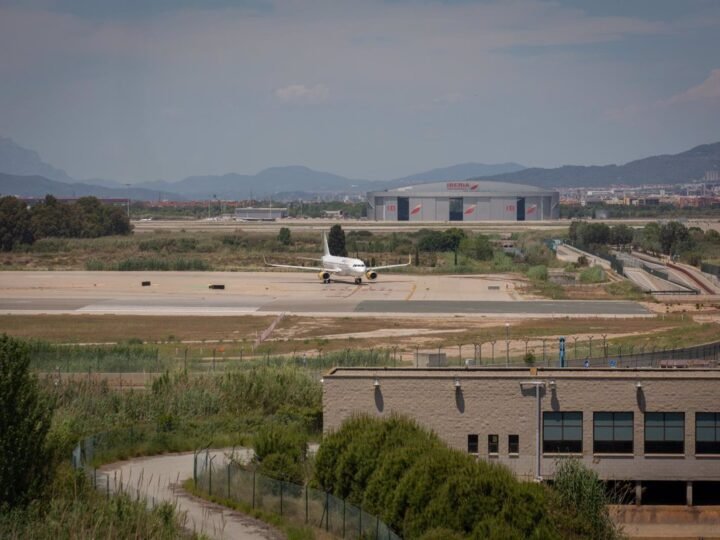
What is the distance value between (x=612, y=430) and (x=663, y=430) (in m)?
1.87

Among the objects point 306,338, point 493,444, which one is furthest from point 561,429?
point 306,338

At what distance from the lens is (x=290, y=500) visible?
3550cm

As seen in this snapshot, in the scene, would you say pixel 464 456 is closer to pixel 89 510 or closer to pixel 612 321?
pixel 89 510

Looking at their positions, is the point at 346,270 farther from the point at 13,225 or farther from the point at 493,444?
the point at 493,444

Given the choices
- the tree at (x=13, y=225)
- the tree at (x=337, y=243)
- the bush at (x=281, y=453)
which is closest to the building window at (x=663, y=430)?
the bush at (x=281, y=453)

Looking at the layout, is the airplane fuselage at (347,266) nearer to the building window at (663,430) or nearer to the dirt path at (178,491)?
the dirt path at (178,491)

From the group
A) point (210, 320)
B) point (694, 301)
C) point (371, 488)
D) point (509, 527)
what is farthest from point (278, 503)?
point (694, 301)

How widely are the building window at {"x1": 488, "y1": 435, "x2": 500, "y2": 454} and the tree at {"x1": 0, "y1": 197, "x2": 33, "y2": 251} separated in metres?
157

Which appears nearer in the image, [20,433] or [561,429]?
[20,433]

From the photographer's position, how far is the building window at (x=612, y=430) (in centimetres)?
4181

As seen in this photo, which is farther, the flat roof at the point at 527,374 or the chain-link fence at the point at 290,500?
the flat roof at the point at 527,374

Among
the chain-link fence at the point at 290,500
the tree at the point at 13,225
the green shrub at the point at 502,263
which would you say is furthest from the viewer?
the tree at the point at 13,225

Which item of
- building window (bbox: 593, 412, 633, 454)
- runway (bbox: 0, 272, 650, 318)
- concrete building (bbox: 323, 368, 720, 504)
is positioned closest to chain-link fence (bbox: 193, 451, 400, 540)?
concrete building (bbox: 323, 368, 720, 504)

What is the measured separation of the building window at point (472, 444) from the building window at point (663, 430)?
6204 millimetres
